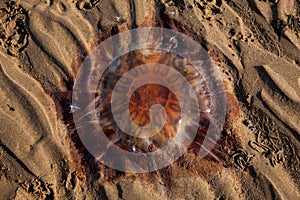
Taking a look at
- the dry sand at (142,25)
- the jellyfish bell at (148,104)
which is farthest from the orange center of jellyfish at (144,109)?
the dry sand at (142,25)

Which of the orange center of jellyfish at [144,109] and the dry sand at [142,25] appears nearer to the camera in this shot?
the orange center of jellyfish at [144,109]

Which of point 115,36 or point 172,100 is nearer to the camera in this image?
point 172,100

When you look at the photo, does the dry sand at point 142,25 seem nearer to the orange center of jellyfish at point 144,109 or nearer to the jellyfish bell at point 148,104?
the jellyfish bell at point 148,104

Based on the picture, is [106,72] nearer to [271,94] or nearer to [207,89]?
[207,89]

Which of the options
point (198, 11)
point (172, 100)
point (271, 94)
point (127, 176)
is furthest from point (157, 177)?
point (198, 11)

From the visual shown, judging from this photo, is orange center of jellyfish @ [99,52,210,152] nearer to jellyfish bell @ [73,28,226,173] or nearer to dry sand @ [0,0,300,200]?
jellyfish bell @ [73,28,226,173]

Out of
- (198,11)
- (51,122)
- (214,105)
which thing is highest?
(198,11)

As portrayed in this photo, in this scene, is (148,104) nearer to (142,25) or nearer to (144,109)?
(144,109)

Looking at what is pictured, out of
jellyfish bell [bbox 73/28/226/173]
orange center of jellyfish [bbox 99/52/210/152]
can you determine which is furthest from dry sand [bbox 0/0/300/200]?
orange center of jellyfish [bbox 99/52/210/152]

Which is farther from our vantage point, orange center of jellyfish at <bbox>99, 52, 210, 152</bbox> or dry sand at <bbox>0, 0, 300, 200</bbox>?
dry sand at <bbox>0, 0, 300, 200</bbox>
